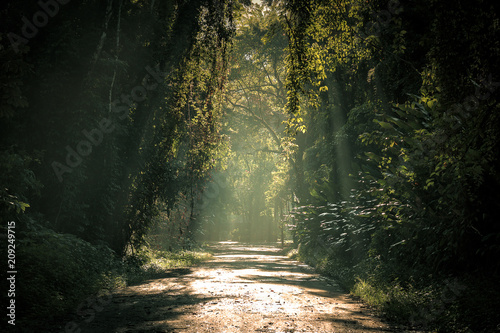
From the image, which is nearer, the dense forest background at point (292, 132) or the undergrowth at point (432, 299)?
the undergrowth at point (432, 299)

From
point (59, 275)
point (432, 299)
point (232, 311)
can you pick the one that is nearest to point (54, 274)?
point (59, 275)

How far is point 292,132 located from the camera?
8.21 m

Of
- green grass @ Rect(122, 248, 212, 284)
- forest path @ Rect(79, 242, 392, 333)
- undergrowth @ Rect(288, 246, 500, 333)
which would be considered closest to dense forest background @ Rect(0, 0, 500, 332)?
undergrowth @ Rect(288, 246, 500, 333)

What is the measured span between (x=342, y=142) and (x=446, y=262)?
Result: 34.0ft

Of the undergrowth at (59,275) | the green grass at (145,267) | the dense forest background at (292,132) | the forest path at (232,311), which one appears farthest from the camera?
the green grass at (145,267)

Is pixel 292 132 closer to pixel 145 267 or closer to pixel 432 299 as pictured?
pixel 432 299

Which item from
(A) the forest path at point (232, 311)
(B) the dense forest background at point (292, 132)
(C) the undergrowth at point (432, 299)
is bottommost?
(A) the forest path at point (232, 311)

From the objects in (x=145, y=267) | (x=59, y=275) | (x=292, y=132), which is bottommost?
(x=145, y=267)

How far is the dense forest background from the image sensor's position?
596 cm

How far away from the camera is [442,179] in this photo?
816 centimetres

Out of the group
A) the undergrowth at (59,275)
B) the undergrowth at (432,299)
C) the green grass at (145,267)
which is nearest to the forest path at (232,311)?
the undergrowth at (432,299)

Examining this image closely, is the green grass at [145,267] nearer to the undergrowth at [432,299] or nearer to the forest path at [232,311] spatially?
the forest path at [232,311]

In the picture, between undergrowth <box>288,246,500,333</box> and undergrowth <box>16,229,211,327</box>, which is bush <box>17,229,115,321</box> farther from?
undergrowth <box>288,246,500,333</box>

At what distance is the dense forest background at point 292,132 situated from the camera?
596 centimetres
